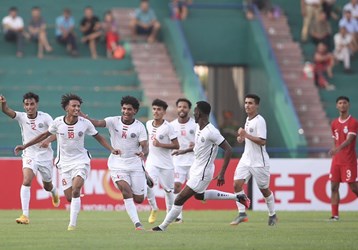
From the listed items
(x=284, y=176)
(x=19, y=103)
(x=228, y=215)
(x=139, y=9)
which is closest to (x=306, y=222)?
(x=228, y=215)

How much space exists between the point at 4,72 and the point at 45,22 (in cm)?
343

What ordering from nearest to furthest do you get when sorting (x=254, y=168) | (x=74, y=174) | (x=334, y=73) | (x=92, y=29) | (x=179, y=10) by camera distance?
1. (x=74, y=174)
2. (x=254, y=168)
3. (x=92, y=29)
4. (x=179, y=10)
5. (x=334, y=73)

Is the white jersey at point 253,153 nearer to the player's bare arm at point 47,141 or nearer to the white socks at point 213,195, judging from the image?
the white socks at point 213,195

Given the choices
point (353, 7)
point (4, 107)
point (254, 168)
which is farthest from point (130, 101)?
point (353, 7)

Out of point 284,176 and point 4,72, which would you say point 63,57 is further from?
point 284,176

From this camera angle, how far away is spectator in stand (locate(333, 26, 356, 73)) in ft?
127

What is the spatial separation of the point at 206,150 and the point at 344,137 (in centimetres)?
531

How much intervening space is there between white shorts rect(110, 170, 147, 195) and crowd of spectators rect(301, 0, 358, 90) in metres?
18.2

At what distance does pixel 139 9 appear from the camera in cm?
3803

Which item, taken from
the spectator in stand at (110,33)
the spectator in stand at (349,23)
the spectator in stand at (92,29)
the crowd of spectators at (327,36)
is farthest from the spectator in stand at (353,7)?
the spectator in stand at (92,29)

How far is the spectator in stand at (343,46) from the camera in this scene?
38844mm

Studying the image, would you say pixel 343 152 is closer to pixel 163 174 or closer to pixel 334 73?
pixel 163 174

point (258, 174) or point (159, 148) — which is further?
point (159, 148)

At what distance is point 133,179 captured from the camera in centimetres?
2070
